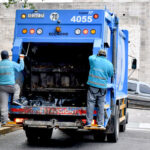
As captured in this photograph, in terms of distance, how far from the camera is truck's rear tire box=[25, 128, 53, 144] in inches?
386

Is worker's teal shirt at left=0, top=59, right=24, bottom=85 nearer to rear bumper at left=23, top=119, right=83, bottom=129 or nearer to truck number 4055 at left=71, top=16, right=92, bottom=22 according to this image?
rear bumper at left=23, top=119, right=83, bottom=129

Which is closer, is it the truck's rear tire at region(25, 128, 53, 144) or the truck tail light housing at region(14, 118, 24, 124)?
the truck tail light housing at region(14, 118, 24, 124)

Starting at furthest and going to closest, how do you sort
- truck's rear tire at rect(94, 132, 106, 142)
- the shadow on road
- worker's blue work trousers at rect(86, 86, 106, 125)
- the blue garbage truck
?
truck's rear tire at rect(94, 132, 106, 142), the shadow on road, the blue garbage truck, worker's blue work trousers at rect(86, 86, 106, 125)

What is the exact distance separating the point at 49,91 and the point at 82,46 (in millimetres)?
1161

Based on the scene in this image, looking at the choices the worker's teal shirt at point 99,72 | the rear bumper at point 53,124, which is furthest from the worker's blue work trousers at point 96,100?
the rear bumper at point 53,124

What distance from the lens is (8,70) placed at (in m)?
8.75

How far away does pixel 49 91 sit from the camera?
9.46m

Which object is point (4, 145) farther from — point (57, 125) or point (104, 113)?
point (104, 113)

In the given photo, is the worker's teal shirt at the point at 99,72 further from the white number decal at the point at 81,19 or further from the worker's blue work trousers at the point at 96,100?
the white number decal at the point at 81,19

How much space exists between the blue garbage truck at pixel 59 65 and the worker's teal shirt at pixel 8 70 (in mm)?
263

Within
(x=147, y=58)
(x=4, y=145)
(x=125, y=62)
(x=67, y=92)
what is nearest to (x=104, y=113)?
(x=67, y=92)

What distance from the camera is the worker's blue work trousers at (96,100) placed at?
8.65 metres

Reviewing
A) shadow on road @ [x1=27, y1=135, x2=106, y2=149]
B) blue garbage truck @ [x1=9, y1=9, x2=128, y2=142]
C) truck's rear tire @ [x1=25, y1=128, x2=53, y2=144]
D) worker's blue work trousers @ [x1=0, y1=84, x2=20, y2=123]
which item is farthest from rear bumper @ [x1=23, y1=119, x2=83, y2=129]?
truck's rear tire @ [x1=25, y1=128, x2=53, y2=144]

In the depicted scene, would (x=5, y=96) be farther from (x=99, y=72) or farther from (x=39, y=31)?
(x=99, y=72)
